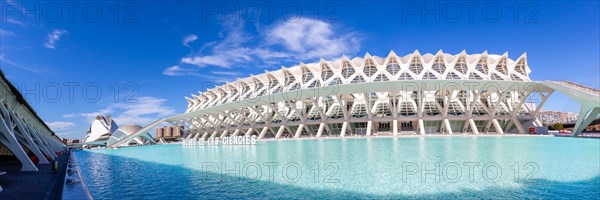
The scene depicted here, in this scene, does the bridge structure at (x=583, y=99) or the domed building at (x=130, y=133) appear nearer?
the bridge structure at (x=583, y=99)

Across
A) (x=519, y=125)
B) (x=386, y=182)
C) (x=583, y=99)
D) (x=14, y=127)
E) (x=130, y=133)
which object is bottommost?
(x=130, y=133)

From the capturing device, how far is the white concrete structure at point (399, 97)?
31220mm

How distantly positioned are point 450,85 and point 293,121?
62.5 ft

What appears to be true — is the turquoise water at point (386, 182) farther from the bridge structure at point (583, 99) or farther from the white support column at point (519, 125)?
the white support column at point (519, 125)

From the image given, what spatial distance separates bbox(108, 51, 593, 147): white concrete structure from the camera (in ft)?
102

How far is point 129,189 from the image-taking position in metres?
7.01

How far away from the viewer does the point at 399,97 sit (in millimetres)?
38219

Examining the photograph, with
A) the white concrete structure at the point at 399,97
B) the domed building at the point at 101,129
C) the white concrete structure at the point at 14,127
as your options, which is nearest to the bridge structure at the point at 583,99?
the white concrete structure at the point at 399,97

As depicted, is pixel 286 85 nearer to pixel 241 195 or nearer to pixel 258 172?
pixel 258 172

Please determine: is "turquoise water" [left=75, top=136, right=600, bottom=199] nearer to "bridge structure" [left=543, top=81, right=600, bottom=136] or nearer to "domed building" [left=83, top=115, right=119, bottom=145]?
"bridge structure" [left=543, top=81, right=600, bottom=136]

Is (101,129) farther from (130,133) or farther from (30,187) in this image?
(30,187)

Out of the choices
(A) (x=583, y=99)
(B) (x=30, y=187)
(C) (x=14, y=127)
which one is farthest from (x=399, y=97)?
(B) (x=30, y=187)

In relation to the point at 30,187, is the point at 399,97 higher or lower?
higher

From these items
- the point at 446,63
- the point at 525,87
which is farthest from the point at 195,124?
the point at 525,87
